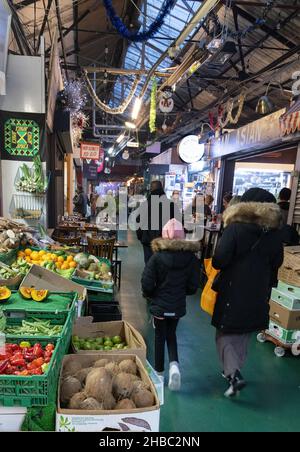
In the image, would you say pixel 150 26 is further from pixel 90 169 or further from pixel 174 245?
pixel 90 169

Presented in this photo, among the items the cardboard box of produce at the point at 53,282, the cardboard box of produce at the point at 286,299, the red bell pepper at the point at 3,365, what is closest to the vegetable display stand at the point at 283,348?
the cardboard box of produce at the point at 286,299

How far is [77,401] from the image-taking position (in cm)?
155

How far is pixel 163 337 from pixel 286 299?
1.65 metres

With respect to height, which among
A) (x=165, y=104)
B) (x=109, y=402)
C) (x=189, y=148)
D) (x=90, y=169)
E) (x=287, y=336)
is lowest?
(x=287, y=336)

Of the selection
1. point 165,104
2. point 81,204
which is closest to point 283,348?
point 165,104

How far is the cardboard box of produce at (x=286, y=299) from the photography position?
3.59 meters

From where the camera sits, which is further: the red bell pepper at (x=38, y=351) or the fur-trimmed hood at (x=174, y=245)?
the fur-trimmed hood at (x=174, y=245)

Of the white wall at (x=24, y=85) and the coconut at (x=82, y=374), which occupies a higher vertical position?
the white wall at (x=24, y=85)

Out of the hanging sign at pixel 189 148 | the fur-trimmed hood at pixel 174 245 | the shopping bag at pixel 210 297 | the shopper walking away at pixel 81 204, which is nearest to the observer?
the fur-trimmed hood at pixel 174 245

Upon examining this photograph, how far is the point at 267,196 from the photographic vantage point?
8.61ft

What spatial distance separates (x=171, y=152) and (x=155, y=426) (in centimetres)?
1429

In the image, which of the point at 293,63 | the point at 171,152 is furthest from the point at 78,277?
the point at 171,152

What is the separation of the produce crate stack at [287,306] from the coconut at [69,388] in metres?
2.74

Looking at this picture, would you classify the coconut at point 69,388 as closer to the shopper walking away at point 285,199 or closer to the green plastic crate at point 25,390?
the green plastic crate at point 25,390
